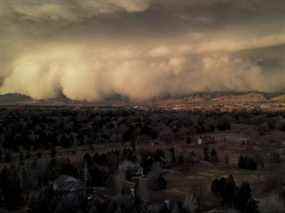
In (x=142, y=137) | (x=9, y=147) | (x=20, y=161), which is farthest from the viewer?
(x=142, y=137)

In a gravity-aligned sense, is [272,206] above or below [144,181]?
above

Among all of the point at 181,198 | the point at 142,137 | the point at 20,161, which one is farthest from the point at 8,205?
the point at 142,137

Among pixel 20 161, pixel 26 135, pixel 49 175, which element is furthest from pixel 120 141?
pixel 49 175

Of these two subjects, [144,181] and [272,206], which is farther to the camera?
[144,181]

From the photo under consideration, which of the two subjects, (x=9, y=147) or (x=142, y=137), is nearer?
(x=9, y=147)

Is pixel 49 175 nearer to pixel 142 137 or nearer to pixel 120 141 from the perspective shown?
pixel 120 141

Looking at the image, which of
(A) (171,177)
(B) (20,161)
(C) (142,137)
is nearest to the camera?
(A) (171,177)

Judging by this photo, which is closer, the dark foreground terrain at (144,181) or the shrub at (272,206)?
the shrub at (272,206)

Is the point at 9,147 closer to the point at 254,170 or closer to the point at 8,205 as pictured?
the point at 8,205

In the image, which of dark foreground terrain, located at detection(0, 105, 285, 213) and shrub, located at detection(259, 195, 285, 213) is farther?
dark foreground terrain, located at detection(0, 105, 285, 213)

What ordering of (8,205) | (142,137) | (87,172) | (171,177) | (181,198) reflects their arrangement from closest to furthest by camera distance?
1. (8,205)
2. (181,198)
3. (87,172)
4. (171,177)
5. (142,137)
